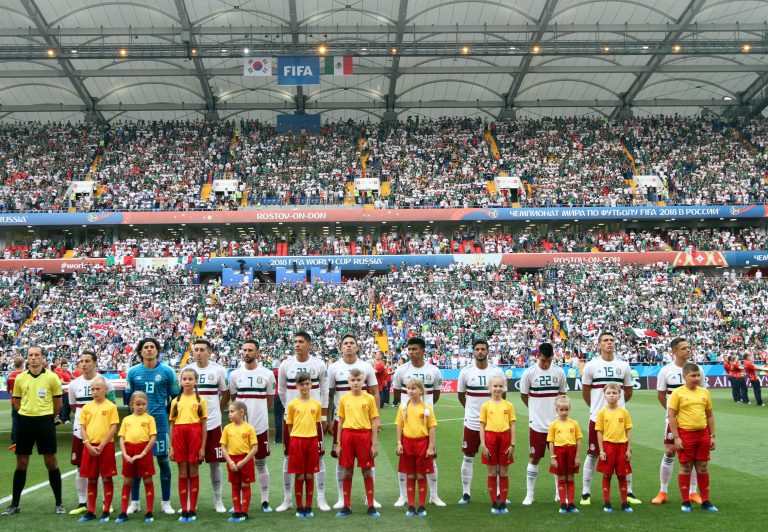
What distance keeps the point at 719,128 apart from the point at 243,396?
54.7 meters

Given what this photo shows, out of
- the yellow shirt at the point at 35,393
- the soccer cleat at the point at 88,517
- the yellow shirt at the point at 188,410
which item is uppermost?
the yellow shirt at the point at 35,393

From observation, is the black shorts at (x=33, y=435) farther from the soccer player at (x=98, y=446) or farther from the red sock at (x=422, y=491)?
the red sock at (x=422, y=491)

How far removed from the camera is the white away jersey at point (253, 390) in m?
9.79

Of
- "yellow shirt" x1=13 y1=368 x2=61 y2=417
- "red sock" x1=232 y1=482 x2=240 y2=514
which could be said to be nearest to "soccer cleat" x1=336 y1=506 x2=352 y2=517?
"red sock" x1=232 y1=482 x2=240 y2=514

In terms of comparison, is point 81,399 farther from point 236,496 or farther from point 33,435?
point 236,496

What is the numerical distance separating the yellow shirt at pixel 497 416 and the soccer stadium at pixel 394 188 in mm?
6391

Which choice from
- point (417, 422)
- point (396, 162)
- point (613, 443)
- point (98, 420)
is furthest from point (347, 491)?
point (396, 162)

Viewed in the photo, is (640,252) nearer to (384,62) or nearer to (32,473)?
(384,62)

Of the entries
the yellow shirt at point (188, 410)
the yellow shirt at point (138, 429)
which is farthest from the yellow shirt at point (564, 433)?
the yellow shirt at point (138, 429)

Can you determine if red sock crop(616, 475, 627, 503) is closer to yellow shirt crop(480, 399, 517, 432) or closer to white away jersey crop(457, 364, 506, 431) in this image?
yellow shirt crop(480, 399, 517, 432)

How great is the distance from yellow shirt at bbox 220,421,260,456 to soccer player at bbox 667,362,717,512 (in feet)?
16.7

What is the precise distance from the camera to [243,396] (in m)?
9.84

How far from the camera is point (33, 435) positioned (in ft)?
31.1

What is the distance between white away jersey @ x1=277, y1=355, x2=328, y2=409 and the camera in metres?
10.3
